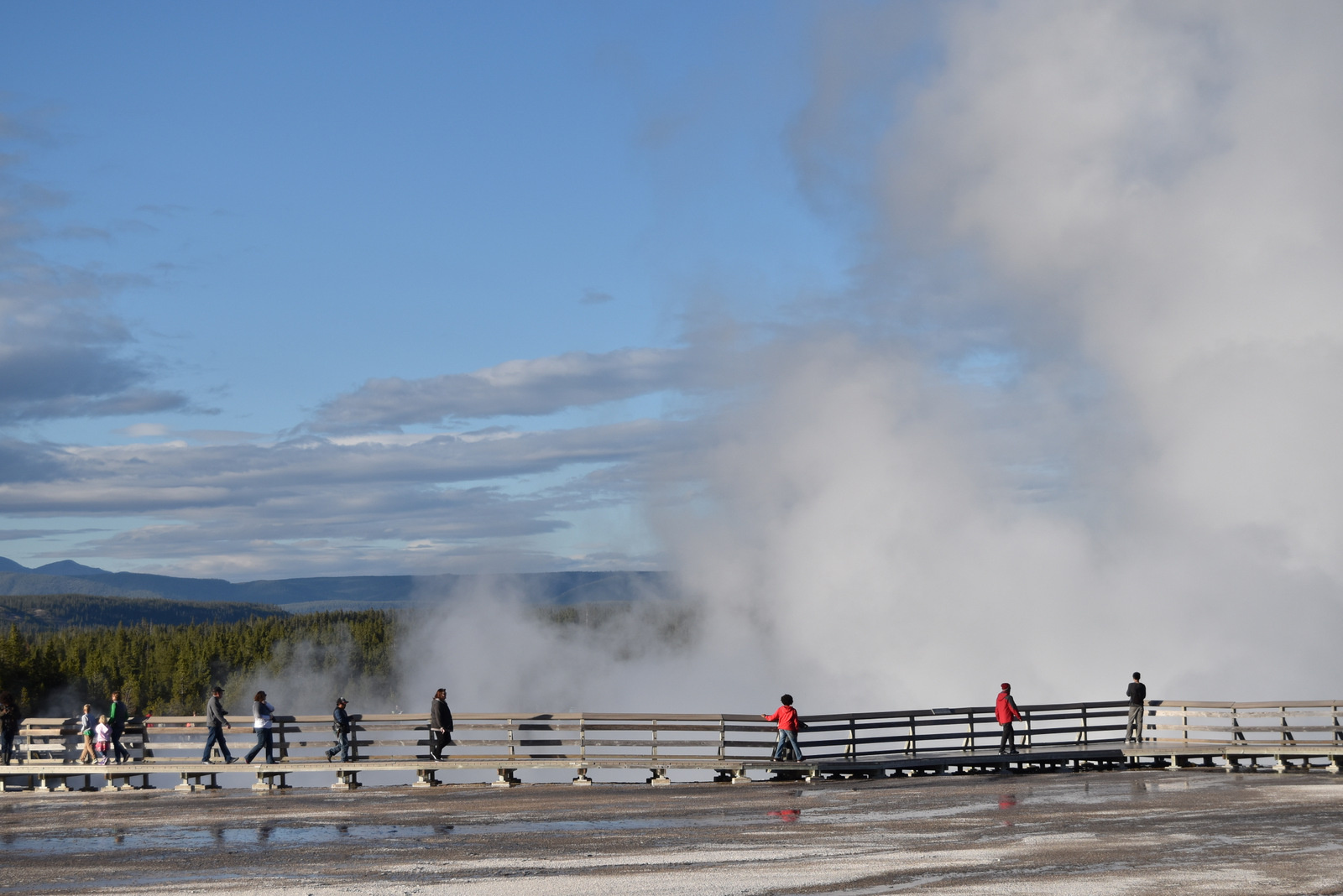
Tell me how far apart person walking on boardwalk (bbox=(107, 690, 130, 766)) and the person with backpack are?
2.43 metres

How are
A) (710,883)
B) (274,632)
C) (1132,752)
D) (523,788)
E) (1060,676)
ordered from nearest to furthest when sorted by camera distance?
1. (710,883)
2. (523,788)
3. (1132,752)
4. (1060,676)
5. (274,632)

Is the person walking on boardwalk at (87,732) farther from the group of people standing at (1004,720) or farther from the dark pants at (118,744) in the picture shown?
the group of people standing at (1004,720)

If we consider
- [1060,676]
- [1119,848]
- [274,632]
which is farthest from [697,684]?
[1119,848]

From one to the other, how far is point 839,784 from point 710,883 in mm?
13219

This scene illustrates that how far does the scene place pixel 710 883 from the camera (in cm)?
1526

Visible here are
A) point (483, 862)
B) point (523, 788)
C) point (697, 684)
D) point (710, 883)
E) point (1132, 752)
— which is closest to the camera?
point (710, 883)

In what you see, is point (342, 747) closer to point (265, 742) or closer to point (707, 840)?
point (265, 742)

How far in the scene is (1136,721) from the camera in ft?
107

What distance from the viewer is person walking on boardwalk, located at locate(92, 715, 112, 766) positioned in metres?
30.5

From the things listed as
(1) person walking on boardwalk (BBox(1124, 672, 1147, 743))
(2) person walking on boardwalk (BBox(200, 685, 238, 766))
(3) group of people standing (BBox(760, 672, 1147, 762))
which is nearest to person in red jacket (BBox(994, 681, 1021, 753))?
(3) group of people standing (BBox(760, 672, 1147, 762))

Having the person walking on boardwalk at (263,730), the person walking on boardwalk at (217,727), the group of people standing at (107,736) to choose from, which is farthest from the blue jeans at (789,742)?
the group of people standing at (107,736)

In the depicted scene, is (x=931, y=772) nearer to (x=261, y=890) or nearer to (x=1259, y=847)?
(x=1259, y=847)

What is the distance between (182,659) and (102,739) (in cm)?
13045

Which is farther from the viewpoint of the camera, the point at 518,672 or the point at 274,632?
the point at 518,672
